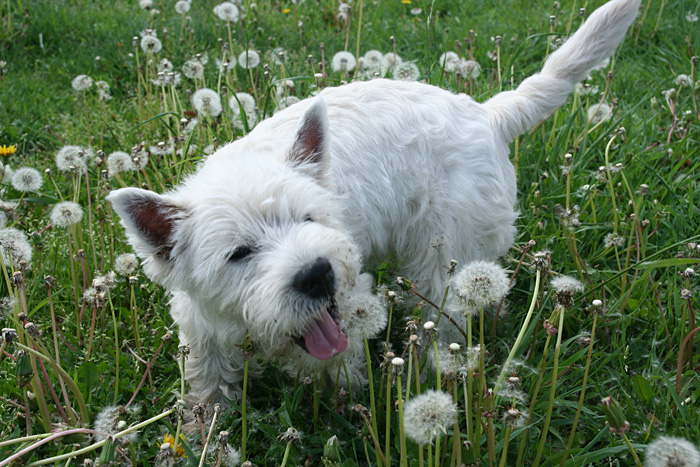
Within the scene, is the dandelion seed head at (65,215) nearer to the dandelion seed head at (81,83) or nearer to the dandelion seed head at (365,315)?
the dandelion seed head at (365,315)

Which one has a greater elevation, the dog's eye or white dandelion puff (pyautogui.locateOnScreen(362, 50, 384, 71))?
the dog's eye

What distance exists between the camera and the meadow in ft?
7.75

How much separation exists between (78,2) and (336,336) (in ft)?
21.4

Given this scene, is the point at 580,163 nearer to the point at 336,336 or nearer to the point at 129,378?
the point at 336,336

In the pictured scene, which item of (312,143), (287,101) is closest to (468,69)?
(287,101)

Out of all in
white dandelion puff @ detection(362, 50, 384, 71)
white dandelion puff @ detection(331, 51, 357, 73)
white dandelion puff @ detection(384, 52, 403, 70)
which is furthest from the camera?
white dandelion puff @ detection(384, 52, 403, 70)

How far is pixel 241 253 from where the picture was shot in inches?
101

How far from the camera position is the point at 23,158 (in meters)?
5.19

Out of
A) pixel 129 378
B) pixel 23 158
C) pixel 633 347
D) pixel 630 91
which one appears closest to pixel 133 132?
pixel 23 158

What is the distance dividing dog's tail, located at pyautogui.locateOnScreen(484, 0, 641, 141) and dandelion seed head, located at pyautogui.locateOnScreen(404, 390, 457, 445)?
2043 millimetres

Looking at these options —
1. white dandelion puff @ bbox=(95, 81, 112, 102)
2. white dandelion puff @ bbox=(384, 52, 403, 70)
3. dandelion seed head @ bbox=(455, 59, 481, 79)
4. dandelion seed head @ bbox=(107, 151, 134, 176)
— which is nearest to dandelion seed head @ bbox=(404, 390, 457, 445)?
dandelion seed head @ bbox=(107, 151, 134, 176)

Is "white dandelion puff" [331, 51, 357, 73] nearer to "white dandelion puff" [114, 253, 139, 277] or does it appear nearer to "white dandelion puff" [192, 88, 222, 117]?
"white dandelion puff" [192, 88, 222, 117]

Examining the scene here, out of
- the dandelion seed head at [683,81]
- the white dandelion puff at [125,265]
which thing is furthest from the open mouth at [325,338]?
the dandelion seed head at [683,81]

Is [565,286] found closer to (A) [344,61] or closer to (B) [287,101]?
(B) [287,101]
